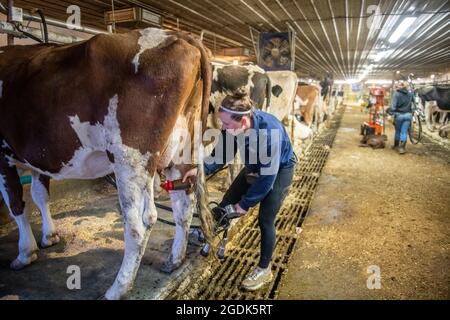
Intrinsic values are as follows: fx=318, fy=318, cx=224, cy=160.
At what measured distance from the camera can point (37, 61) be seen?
9.66 ft

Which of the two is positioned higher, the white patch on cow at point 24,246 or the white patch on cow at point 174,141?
the white patch on cow at point 174,141

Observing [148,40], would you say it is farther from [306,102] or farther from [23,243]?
[306,102]

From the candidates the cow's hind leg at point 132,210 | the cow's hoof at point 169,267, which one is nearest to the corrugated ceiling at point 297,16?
the cow's hind leg at point 132,210

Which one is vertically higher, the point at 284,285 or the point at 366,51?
the point at 366,51

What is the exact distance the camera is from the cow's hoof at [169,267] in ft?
10.4

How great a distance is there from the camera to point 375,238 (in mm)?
4203

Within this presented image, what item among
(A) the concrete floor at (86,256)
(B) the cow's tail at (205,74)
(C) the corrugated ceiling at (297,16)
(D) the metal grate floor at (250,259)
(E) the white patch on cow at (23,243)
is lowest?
(D) the metal grate floor at (250,259)

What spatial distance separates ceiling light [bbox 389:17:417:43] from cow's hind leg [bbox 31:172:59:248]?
8346mm

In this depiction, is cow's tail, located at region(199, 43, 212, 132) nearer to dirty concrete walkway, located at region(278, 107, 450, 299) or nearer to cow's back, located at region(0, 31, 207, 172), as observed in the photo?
cow's back, located at region(0, 31, 207, 172)

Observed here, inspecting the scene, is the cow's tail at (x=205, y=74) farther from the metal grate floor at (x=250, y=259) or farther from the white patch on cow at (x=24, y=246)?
the white patch on cow at (x=24, y=246)

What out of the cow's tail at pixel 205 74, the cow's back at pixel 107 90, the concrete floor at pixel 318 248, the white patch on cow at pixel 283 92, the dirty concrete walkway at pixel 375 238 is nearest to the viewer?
the cow's back at pixel 107 90

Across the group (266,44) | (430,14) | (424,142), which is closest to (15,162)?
(266,44)

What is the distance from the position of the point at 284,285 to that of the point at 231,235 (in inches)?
44.5
